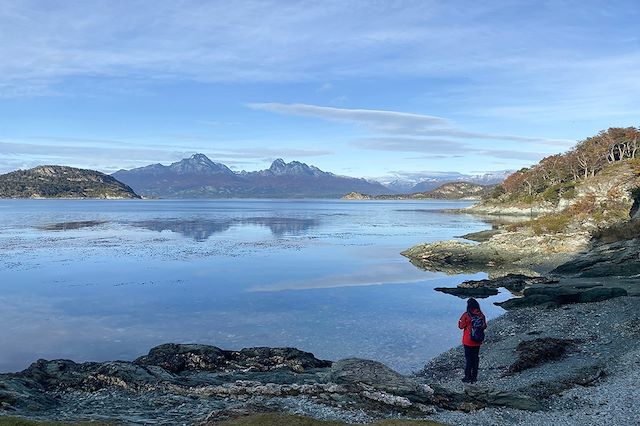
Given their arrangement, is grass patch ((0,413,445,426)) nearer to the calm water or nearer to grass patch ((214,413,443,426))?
grass patch ((214,413,443,426))

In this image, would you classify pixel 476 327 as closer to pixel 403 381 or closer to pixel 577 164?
pixel 403 381

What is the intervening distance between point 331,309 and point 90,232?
64.9 m

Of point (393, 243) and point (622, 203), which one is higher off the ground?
point (622, 203)

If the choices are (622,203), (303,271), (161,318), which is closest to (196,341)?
(161,318)

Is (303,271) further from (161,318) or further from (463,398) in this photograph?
(463,398)

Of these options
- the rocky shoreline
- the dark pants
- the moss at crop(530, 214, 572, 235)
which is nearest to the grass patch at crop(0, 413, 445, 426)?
the rocky shoreline

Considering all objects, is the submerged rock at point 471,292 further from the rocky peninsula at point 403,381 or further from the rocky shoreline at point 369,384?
the rocky shoreline at point 369,384

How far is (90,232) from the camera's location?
8688cm

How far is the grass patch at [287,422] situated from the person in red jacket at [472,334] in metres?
6.44

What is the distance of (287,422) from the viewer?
12.6m

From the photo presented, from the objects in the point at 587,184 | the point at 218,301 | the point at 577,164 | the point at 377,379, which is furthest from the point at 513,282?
the point at 577,164

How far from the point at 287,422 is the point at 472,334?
352 inches

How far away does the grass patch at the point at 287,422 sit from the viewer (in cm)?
1253

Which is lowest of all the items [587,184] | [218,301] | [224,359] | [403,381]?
[218,301]
